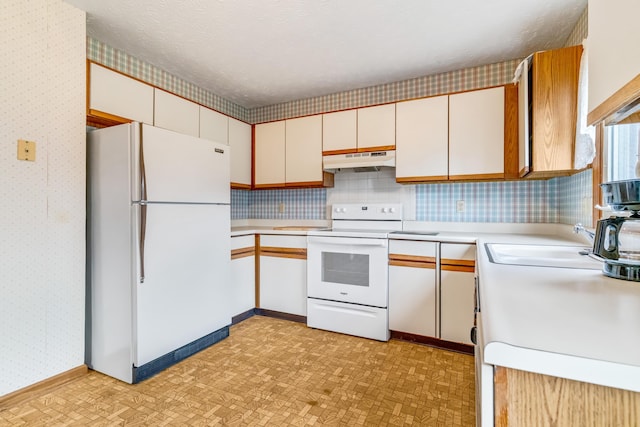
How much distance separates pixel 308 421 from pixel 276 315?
5.31 ft

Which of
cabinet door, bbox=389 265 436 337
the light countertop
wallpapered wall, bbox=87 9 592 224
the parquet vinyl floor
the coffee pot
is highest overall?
wallpapered wall, bbox=87 9 592 224

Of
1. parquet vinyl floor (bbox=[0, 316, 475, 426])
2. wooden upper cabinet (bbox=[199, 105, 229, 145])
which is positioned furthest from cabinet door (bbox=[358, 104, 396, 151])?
parquet vinyl floor (bbox=[0, 316, 475, 426])

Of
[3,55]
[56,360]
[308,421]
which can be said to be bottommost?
[308,421]

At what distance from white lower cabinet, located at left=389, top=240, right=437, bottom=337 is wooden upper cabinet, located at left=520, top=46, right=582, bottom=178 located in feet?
3.15

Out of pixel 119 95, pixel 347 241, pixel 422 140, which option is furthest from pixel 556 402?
pixel 119 95

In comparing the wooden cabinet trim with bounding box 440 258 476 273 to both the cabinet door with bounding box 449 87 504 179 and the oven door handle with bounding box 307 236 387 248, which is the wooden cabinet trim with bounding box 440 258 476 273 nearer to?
the oven door handle with bounding box 307 236 387 248

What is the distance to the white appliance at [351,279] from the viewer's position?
105 inches

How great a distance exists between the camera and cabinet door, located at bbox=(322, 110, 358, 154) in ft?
10.1

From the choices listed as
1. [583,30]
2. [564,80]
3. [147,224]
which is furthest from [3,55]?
[583,30]

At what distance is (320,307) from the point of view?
9.57 ft

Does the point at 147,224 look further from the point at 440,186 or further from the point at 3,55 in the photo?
the point at 440,186

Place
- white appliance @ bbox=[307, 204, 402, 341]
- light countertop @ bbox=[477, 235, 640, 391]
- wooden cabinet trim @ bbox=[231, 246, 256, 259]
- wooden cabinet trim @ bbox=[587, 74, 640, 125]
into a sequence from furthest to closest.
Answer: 1. wooden cabinet trim @ bbox=[231, 246, 256, 259]
2. white appliance @ bbox=[307, 204, 402, 341]
3. wooden cabinet trim @ bbox=[587, 74, 640, 125]
4. light countertop @ bbox=[477, 235, 640, 391]

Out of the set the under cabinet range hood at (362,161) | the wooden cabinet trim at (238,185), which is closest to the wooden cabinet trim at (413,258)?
the under cabinet range hood at (362,161)

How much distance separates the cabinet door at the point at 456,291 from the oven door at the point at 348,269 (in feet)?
1.47
